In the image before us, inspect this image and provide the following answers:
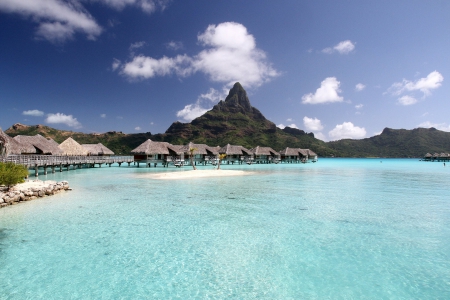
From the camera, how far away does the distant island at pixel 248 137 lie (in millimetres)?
92812

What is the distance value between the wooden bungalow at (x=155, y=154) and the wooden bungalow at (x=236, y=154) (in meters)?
11.4

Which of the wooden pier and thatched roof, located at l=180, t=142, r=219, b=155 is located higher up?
thatched roof, located at l=180, t=142, r=219, b=155

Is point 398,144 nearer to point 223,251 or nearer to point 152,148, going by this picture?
point 152,148

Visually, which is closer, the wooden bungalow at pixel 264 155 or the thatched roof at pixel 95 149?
the thatched roof at pixel 95 149

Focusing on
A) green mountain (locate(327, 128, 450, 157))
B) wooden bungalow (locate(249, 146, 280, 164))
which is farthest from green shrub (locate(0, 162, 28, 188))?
green mountain (locate(327, 128, 450, 157))

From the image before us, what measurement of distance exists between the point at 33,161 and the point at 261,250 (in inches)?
1065

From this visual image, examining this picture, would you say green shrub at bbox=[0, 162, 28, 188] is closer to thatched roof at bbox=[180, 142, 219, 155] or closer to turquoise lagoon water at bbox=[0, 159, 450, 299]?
turquoise lagoon water at bbox=[0, 159, 450, 299]

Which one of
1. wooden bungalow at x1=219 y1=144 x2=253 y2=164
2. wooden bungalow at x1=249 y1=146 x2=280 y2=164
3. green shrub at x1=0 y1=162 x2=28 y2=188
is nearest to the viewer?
green shrub at x1=0 y1=162 x2=28 y2=188

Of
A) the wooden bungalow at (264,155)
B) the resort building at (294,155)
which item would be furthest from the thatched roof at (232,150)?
the resort building at (294,155)

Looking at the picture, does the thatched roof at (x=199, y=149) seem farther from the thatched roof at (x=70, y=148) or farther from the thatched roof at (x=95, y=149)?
the thatched roof at (x=70, y=148)

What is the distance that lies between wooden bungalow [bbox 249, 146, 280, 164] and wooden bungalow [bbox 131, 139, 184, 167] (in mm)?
19841

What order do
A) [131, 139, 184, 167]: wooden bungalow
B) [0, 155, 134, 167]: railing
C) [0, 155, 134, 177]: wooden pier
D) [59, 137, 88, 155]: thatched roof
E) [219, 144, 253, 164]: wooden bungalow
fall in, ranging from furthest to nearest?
[219, 144, 253, 164]: wooden bungalow, [131, 139, 184, 167]: wooden bungalow, [59, 137, 88, 155]: thatched roof, [0, 155, 134, 177]: wooden pier, [0, 155, 134, 167]: railing

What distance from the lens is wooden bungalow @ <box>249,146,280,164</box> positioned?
6065 centimetres

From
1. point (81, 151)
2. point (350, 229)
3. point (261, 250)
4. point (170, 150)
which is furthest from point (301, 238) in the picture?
point (81, 151)
